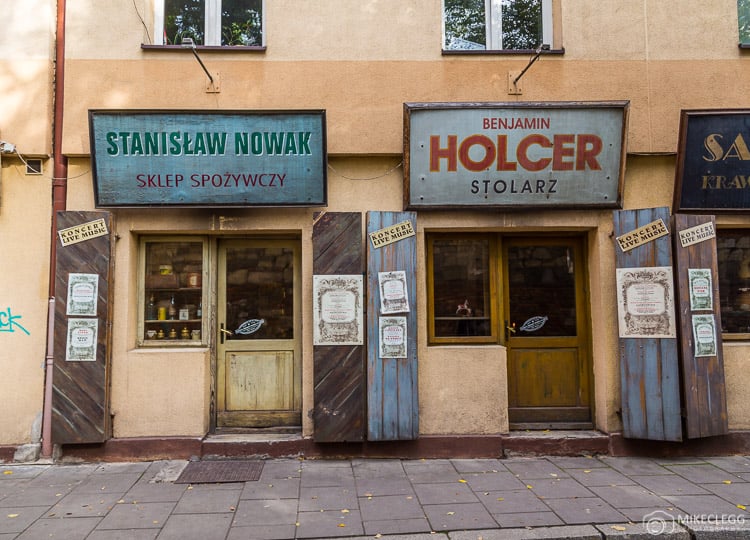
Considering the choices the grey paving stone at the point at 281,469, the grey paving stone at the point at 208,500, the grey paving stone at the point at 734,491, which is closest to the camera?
the grey paving stone at the point at 208,500

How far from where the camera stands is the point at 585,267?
6.00 m

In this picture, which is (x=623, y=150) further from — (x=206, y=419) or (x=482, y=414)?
(x=206, y=419)

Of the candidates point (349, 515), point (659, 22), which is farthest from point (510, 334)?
point (659, 22)

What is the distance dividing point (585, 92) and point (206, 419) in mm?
5589

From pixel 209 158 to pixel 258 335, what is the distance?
2063 millimetres

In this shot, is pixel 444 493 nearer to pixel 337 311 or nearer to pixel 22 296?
pixel 337 311

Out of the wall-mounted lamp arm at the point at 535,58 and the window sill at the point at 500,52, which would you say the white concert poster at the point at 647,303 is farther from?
the window sill at the point at 500,52

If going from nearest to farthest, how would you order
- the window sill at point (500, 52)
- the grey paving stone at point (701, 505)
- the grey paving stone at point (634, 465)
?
the grey paving stone at point (701, 505)
the grey paving stone at point (634, 465)
the window sill at point (500, 52)

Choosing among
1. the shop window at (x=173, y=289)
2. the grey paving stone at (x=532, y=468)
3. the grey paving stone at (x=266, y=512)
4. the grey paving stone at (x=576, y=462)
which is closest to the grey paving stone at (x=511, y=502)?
the grey paving stone at (x=532, y=468)

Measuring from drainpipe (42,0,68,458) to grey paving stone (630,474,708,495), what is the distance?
590 cm

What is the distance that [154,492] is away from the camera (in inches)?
178

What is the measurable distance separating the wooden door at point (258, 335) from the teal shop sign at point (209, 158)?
749 millimetres

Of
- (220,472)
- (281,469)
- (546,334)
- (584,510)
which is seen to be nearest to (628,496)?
(584,510)

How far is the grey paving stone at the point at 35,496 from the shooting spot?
429 cm
